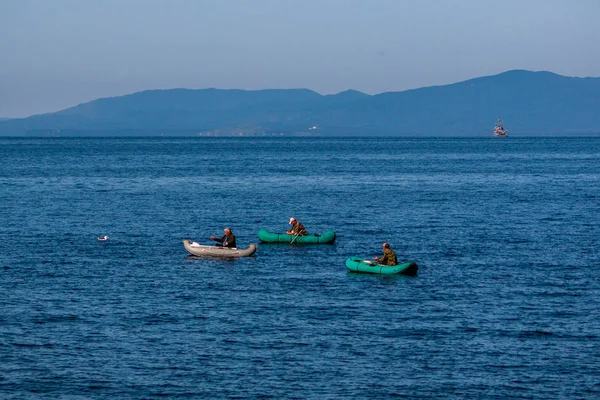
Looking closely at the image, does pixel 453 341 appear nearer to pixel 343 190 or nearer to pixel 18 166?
pixel 343 190

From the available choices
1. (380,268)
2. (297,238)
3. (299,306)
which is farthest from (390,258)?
(297,238)

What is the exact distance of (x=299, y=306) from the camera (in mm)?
36312

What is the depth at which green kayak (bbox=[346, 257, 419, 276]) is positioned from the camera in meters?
42.4

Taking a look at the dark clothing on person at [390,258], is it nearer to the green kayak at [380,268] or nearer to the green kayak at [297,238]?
the green kayak at [380,268]

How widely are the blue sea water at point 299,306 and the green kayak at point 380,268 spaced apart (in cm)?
43

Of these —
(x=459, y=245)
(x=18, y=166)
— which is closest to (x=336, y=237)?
(x=459, y=245)

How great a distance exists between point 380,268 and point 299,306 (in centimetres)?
755

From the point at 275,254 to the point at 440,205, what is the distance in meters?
29.8

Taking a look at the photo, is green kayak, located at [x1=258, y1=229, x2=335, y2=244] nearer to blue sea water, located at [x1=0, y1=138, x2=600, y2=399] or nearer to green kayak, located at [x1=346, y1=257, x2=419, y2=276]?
blue sea water, located at [x1=0, y1=138, x2=600, y2=399]

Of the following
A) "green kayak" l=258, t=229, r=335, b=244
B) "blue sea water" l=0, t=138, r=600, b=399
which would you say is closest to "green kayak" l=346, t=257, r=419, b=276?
"blue sea water" l=0, t=138, r=600, b=399

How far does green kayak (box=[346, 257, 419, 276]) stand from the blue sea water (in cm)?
43

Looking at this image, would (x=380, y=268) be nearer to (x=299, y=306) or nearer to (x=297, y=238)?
(x=299, y=306)

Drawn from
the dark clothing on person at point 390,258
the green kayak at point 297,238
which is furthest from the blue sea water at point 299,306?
the dark clothing on person at point 390,258

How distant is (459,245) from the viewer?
173 ft
